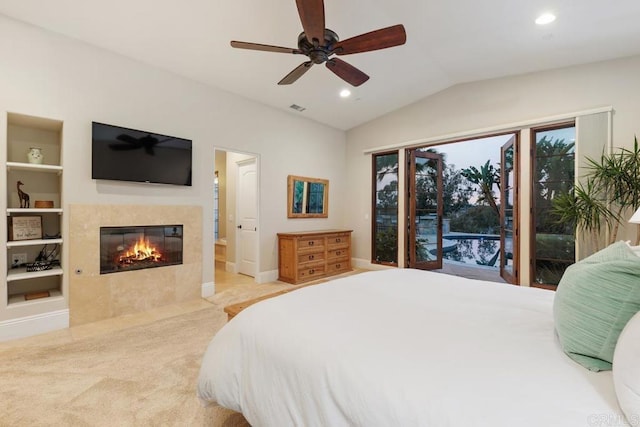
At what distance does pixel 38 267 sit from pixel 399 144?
5317 millimetres

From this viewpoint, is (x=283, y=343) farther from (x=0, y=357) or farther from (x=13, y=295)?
(x=13, y=295)

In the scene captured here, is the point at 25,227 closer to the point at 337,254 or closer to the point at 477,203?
the point at 337,254

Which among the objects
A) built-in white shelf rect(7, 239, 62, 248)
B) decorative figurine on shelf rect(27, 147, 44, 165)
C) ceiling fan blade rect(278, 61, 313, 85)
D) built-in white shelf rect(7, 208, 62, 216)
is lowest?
built-in white shelf rect(7, 239, 62, 248)

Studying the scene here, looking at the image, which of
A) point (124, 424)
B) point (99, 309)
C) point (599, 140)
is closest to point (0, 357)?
point (99, 309)

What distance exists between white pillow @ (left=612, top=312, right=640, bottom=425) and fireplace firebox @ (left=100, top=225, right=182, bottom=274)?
400cm

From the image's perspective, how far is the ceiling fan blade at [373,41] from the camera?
2.20 m

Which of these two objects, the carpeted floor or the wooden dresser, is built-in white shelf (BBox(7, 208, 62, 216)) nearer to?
the carpeted floor

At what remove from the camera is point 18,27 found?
2707mm

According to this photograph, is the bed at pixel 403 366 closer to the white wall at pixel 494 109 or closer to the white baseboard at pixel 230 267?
the white wall at pixel 494 109

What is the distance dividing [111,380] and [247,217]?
3381 mm

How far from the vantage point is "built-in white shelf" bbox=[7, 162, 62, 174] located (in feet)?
8.69

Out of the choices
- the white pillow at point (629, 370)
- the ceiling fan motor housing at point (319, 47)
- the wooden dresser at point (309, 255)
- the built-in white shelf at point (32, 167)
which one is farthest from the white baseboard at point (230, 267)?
the white pillow at point (629, 370)

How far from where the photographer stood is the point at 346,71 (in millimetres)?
2781

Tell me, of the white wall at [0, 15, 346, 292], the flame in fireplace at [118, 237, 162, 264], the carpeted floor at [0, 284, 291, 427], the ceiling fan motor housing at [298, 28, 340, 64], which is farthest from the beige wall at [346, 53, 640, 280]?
the carpeted floor at [0, 284, 291, 427]
